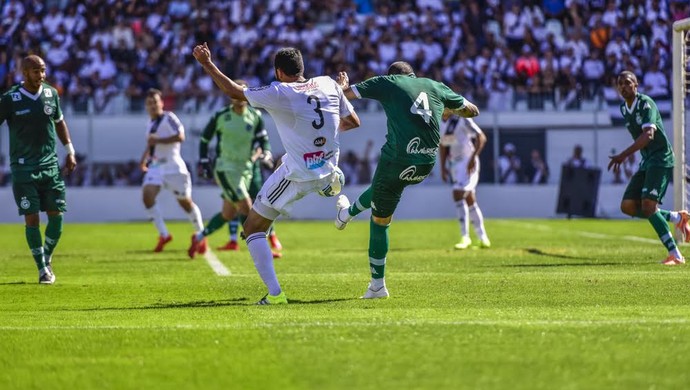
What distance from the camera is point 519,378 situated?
641 centimetres

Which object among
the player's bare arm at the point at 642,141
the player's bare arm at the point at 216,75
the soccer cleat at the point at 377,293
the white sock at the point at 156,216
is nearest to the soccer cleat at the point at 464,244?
the player's bare arm at the point at 642,141

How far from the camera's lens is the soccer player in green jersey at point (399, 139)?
10.9 metres

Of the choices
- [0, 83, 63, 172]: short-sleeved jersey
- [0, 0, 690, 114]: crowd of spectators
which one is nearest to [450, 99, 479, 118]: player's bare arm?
[0, 83, 63, 172]: short-sleeved jersey

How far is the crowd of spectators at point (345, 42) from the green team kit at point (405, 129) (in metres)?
20.0

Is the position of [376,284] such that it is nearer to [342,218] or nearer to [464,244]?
[342,218]

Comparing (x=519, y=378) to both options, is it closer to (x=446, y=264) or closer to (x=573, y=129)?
(x=446, y=264)

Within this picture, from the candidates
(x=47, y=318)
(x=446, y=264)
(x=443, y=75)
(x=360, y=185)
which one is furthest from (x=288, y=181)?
(x=443, y=75)

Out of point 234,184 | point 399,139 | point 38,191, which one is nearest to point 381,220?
point 399,139

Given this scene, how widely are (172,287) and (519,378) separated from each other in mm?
6834

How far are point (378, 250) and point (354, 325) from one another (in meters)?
2.49

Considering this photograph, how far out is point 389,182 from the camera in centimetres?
1107

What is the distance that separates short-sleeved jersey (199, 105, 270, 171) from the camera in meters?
18.4

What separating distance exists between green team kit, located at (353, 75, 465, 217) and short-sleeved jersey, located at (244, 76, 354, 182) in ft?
1.62

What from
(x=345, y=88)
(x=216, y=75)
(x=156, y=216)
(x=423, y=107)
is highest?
(x=216, y=75)
